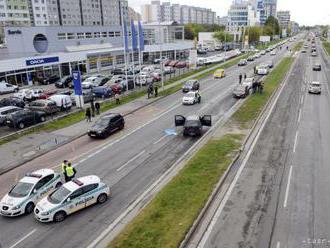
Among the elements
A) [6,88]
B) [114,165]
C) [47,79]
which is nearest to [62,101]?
[6,88]

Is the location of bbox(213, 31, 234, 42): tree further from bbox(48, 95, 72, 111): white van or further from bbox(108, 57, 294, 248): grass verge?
bbox(108, 57, 294, 248): grass verge

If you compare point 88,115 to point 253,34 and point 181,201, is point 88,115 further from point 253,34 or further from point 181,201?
point 253,34

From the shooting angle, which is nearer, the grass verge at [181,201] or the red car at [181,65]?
the grass verge at [181,201]

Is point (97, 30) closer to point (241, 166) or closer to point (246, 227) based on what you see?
point (241, 166)

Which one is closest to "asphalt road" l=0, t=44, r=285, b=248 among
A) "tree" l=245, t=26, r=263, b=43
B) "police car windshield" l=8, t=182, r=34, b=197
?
"police car windshield" l=8, t=182, r=34, b=197

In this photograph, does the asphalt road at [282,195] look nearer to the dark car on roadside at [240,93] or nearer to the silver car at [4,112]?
the dark car on roadside at [240,93]

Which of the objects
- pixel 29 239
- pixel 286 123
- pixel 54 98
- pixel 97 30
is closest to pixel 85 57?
pixel 97 30

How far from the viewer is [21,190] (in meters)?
17.4

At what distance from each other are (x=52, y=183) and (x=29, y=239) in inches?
171

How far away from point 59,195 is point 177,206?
18.5ft

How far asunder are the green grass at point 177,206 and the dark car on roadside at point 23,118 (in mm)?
17635

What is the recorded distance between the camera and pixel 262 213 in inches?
617

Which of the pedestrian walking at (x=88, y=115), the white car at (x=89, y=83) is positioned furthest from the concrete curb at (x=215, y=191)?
the white car at (x=89, y=83)

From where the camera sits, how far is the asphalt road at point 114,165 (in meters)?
14.9
